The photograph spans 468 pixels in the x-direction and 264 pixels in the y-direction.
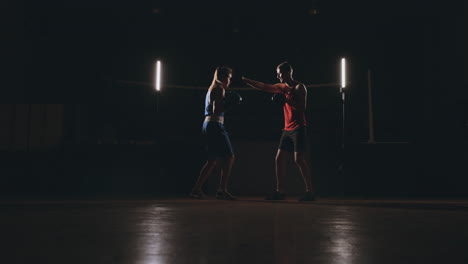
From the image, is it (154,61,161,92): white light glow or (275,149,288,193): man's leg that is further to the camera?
(154,61,161,92): white light glow

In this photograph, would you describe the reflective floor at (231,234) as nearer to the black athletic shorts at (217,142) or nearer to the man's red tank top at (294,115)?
the black athletic shorts at (217,142)

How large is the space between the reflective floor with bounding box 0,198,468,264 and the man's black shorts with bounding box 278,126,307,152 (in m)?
0.75

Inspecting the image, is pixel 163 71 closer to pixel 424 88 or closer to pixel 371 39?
pixel 371 39

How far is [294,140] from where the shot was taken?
4824 millimetres

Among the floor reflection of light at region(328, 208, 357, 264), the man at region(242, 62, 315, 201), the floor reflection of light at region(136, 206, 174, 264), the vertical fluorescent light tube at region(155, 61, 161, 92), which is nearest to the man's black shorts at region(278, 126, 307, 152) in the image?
the man at region(242, 62, 315, 201)

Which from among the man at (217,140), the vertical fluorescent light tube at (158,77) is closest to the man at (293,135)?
the man at (217,140)

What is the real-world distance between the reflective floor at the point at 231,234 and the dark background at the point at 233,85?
1.47 m

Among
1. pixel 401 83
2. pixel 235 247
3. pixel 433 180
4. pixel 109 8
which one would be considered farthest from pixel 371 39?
pixel 235 247

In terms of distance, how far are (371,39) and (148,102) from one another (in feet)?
11.3

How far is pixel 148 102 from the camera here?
7504 millimetres

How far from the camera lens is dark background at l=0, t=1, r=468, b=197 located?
568 centimetres

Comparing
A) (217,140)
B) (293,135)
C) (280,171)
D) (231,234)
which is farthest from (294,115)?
(231,234)

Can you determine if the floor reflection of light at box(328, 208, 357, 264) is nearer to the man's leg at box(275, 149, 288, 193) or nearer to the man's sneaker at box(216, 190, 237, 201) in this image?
the man's leg at box(275, 149, 288, 193)

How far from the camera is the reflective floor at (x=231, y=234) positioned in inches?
79.8
